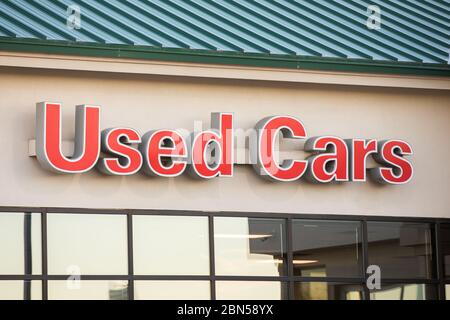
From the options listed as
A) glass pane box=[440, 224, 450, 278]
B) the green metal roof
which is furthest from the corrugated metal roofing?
glass pane box=[440, 224, 450, 278]

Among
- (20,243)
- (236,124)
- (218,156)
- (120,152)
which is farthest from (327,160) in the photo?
(20,243)

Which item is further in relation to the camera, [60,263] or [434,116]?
[434,116]

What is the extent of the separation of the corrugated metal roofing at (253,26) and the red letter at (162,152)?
1568mm

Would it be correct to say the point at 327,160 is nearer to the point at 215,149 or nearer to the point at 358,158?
the point at 358,158

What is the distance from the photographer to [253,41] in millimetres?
19594

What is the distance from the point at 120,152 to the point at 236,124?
7.49 ft

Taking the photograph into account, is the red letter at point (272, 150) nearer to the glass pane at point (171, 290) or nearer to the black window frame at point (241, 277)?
the black window frame at point (241, 277)

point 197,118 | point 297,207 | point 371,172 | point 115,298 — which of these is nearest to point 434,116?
point 371,172

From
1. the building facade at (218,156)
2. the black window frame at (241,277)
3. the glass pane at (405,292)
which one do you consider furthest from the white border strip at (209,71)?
the glass pane at (405,292)

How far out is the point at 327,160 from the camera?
62.8 feet

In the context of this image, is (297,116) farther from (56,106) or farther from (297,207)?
(56,106)
